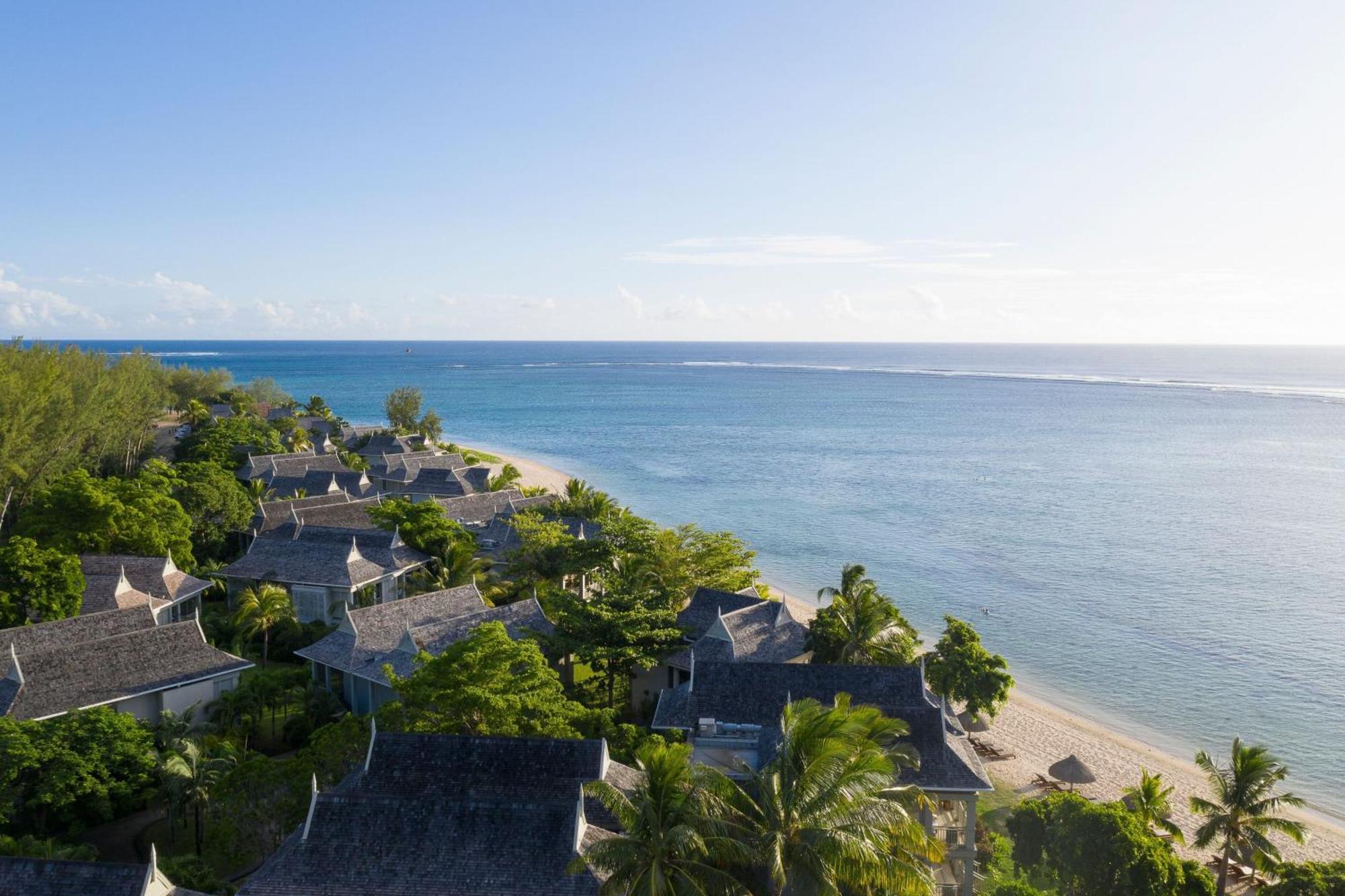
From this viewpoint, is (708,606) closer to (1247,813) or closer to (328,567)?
(328,567)

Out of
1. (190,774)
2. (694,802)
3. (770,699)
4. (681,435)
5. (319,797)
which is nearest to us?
(694,802)

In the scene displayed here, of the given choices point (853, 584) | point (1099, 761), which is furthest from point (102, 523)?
point (1099, 761)

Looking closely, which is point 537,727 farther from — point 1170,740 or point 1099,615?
point 1099,615

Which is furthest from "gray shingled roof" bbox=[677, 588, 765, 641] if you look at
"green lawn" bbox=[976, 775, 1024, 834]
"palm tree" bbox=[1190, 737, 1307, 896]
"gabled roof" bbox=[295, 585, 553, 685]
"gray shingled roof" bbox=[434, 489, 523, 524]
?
"gray shingled roof" bbox=[434, 489, 523, 524]

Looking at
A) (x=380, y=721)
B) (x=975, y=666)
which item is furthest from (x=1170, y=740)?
(x=380, y=721)

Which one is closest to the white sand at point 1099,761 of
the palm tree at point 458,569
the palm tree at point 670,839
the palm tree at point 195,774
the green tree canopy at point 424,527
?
the palm tree at point 670,839

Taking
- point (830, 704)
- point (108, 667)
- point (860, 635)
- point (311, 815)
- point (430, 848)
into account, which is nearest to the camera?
point (430, 848)
